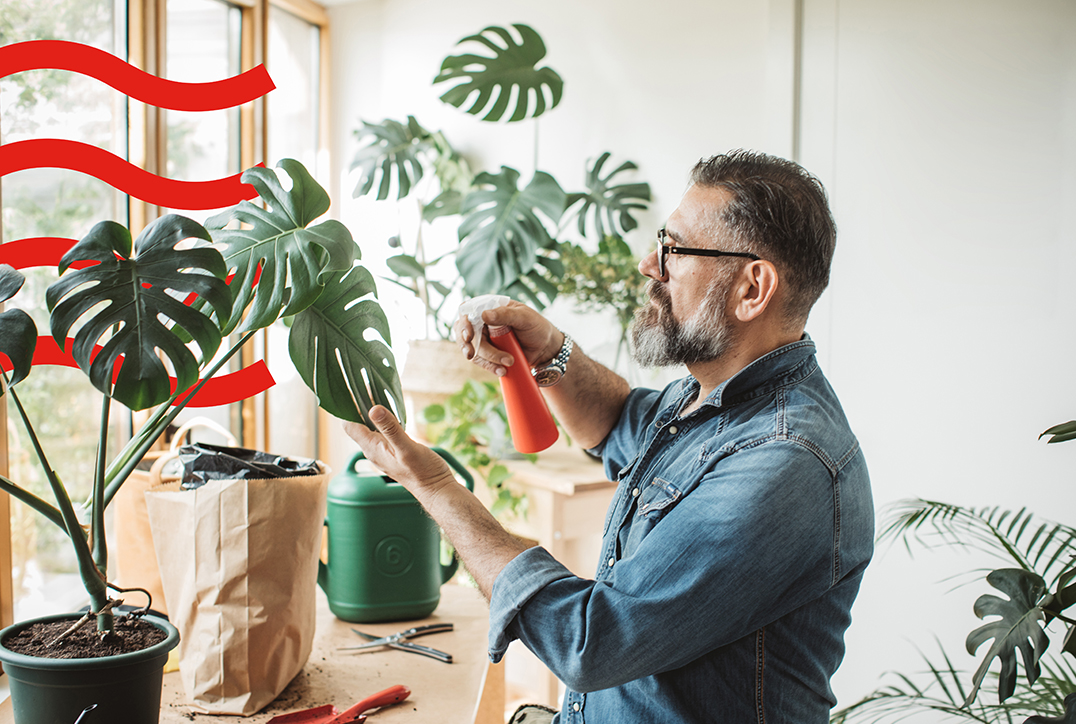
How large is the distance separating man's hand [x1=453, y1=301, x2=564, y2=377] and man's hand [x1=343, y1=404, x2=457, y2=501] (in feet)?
0.67

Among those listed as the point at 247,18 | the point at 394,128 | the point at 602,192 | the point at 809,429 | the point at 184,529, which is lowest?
the point at 184,529

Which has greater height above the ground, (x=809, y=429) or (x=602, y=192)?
(x=602, y=192)

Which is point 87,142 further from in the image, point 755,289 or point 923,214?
point 923,214

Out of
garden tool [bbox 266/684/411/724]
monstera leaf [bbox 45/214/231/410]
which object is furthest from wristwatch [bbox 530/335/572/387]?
monstera leaf [bbox 45/214/231/410]

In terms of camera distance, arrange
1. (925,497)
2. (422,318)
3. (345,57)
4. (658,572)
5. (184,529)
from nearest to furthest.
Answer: (658,572), (184,529), (925,497), (422,318), (345,57)

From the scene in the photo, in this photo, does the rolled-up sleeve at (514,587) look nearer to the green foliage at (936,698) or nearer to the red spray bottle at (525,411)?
the red spray bottle at (525,411)

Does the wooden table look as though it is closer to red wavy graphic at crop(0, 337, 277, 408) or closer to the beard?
red wavy graphic at crop(0, 337, 277, 408)

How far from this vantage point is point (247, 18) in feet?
9.12

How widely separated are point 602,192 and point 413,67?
1262mm

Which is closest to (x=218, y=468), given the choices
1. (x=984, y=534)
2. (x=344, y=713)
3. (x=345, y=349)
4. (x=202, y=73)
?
(x=345, y=349)

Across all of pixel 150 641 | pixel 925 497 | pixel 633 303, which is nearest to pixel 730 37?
pixel 633 303

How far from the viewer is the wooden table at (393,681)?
109cm

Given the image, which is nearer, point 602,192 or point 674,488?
point 674,488

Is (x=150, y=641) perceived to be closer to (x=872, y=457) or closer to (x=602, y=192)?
(x=872, y=457)
